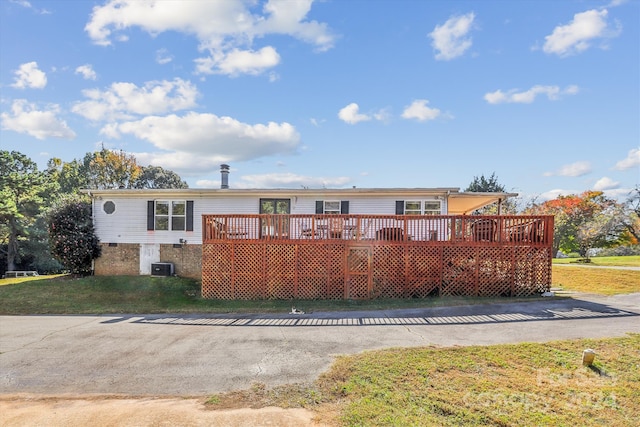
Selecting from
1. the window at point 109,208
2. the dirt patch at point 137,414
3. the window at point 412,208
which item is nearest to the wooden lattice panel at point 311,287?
the window at point 412,208

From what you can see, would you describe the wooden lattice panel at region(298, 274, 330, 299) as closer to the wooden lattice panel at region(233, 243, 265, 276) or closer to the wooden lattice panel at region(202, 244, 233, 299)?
the wooden lattice panel at region(233, 243, 265, 276)

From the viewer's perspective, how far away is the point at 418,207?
13.1 meters

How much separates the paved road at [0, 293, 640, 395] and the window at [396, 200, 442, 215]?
16.3 ft

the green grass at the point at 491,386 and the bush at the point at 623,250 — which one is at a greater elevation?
the green grass at the point at 491,386

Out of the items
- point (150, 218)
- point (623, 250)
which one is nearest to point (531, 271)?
point (150, 218)

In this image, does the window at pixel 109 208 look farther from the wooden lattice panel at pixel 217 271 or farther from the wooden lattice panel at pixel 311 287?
the wooden lattice panel at pixel 311 287

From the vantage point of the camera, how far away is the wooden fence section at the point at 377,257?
10.1 meters

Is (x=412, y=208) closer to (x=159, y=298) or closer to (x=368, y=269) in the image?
(x=368, y=269)

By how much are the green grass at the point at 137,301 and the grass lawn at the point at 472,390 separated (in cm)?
407

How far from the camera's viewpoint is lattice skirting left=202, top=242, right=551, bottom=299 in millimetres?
10117

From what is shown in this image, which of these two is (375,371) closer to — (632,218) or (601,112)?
(601,112)

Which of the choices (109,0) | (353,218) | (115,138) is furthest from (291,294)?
(115,138)

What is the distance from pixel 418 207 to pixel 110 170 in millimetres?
34507

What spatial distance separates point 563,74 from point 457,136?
20.1 ft
